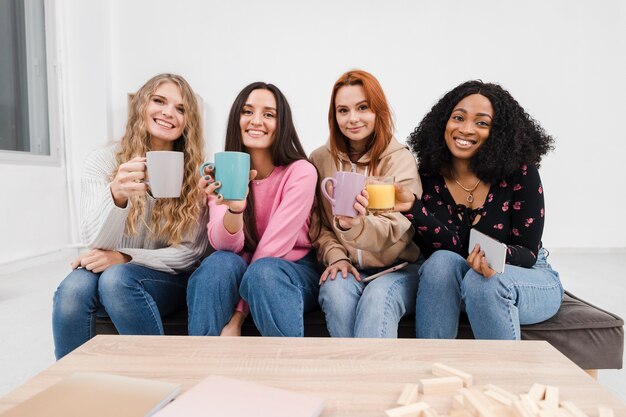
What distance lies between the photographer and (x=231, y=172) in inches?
43.8

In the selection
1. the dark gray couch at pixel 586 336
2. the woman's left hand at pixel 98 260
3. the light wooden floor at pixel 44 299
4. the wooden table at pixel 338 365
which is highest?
the woman's left hand at pixel 98 260

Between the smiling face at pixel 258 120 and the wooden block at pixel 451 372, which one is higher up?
the smiling face at pixel 258 120

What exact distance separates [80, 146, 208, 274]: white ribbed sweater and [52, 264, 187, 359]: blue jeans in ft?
0.26

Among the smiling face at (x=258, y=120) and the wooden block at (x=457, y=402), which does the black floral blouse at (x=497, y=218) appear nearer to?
the smiling face at (x=258, y=120)

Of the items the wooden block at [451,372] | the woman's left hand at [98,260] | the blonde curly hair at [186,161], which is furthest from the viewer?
the blonde curly hair at [186,161]

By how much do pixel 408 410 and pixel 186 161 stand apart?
1200mm

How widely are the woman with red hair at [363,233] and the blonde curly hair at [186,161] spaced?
0.45m

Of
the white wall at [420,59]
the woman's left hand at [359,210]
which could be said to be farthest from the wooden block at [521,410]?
the white wall at [420,59]

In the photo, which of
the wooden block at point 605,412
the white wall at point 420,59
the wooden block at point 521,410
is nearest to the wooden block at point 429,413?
the wooden block at point 521,410

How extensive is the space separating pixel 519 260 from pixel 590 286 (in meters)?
1.70

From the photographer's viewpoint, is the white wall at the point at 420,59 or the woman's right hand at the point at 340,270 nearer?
the woman's right hand at the point at 340,270

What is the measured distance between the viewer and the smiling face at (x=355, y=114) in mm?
1538

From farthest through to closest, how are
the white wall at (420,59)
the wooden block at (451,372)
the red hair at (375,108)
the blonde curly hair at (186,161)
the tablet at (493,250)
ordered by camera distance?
the white wall at (420,59) < the red hair at (375,108) < the blonde curly hair at (186,161) < the tablet at (493,250) < the wooden block at (451,372)

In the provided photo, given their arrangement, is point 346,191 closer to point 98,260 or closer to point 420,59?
point 98,260
